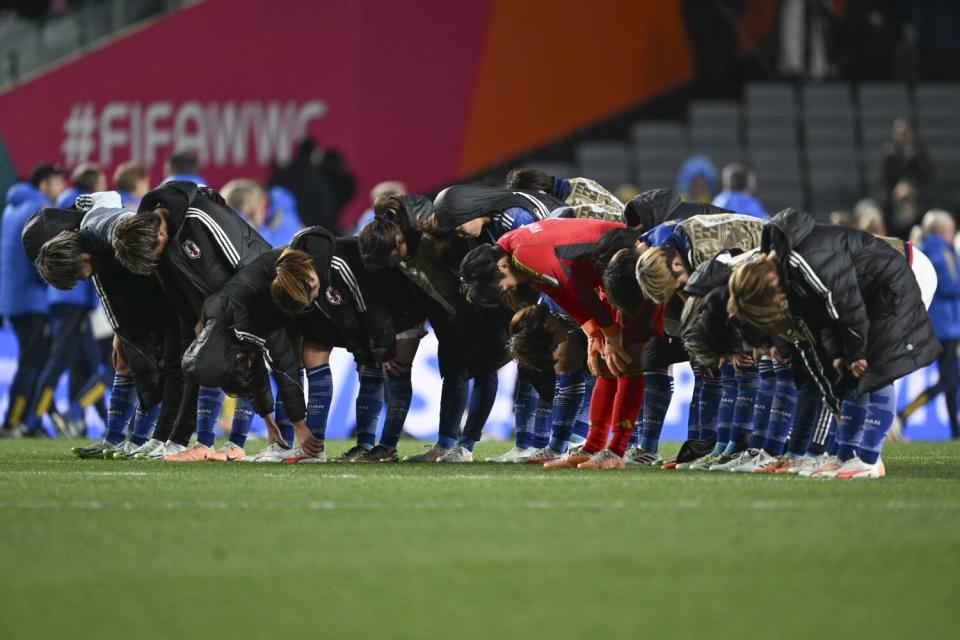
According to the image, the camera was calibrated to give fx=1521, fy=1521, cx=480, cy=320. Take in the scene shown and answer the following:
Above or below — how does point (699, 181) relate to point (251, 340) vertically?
above

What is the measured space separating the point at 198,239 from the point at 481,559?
481cm

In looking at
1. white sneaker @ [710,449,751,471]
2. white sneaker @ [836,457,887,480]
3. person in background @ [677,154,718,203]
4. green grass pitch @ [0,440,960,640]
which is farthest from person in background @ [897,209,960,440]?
green grass pitch @ [0,440,960,640]

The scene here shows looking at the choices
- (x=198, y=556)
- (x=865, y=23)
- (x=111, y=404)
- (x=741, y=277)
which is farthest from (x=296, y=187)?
Result: (x=198, y=556)

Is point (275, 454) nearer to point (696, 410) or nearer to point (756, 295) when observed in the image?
point (696, 410)

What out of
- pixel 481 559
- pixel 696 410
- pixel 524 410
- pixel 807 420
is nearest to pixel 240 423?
pixel 524 410

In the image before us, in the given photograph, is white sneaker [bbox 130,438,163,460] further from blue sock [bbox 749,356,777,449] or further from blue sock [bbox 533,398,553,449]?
blue sock [bbox 749,356,777,449]

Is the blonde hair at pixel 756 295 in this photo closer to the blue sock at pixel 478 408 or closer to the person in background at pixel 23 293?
the blue sock at pixel 478 408

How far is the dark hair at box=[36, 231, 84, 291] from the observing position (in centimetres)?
885

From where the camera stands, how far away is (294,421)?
886 centimetres

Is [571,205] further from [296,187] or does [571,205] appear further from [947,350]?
[296,187]

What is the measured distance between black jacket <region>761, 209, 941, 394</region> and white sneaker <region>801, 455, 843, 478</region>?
0.47 metres

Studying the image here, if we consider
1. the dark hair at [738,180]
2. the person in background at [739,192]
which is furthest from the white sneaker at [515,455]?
the dark hair at [738,180]

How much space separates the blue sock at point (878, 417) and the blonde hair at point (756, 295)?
0.62 m

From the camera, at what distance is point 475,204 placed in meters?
8.87
